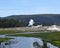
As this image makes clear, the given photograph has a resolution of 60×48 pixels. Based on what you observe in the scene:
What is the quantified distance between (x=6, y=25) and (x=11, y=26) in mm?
5000

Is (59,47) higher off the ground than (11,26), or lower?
higher

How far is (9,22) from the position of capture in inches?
4936

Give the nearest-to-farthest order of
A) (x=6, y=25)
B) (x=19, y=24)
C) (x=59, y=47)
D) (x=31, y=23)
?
(x=59, y=47) < (x=6, y=25) < (x=19, y=24) < (x=31, y=23)

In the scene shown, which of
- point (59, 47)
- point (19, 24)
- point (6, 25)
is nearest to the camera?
point (59, 47)

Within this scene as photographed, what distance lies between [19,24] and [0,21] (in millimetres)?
13820

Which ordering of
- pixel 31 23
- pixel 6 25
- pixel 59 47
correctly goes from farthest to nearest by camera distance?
pixel 31 23, pixel 6 25, pixel 59 47

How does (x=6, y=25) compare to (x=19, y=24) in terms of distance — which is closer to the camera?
(x=6, y=25)

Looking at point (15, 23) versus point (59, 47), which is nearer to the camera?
point (59, 47)

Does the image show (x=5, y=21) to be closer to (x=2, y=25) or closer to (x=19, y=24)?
(x=2, y=25)

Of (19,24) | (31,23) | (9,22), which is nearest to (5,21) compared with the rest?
(9,22)

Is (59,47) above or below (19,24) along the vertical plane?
above

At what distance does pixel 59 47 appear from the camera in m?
34.1

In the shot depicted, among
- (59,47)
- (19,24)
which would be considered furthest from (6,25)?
(59,47)

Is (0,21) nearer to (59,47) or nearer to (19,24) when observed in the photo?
(19,24)
